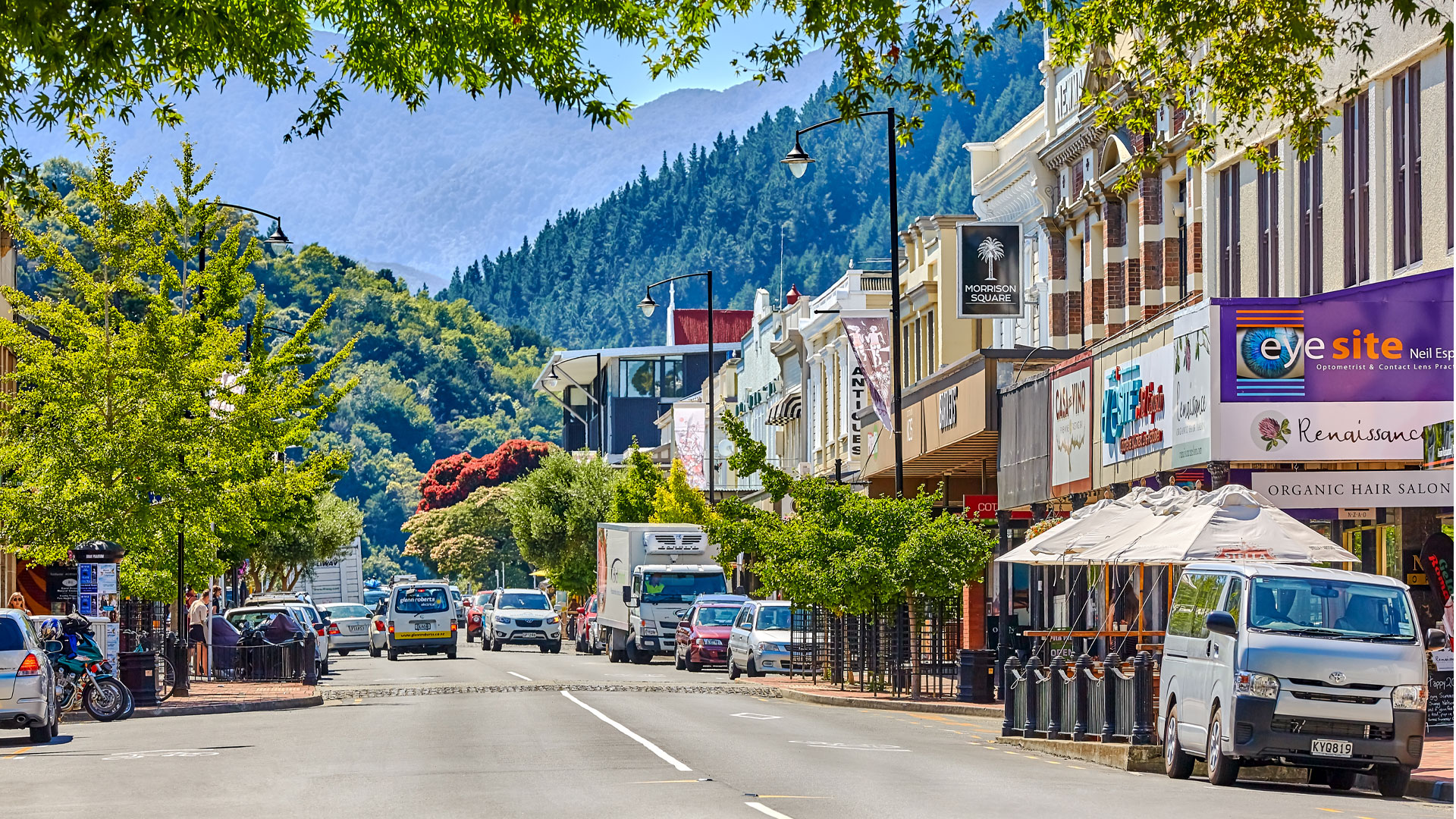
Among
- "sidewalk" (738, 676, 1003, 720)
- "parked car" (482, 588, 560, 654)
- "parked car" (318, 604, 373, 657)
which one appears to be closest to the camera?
"sidewalk" (738, 676, 1003, 720)

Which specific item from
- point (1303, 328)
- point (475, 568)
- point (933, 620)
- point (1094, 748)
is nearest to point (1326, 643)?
point (1094, 748)

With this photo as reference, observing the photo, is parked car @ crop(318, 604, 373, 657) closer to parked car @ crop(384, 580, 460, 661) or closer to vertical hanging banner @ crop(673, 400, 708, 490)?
parked car @ crop(384, 580, 460, 661)

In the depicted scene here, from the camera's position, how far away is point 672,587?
51094 mm

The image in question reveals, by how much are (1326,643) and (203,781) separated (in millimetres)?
9631

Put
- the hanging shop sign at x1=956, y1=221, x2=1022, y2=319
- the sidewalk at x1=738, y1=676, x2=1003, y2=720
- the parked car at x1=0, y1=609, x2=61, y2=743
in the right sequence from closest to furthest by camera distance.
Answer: the parked car at x1=0, y1=609, x2=61, y2=743 → the sidewalk at x1=738, y1=676, x2=1003, y2=720 → the hanging shop sign at x1=956, y1=221, x2=1022, y2=319

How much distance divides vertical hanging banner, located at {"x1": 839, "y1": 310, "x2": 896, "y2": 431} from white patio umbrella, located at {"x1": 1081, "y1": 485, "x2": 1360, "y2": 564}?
21122 millimetres

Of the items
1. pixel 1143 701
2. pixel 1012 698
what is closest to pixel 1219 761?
pixel 1143 701

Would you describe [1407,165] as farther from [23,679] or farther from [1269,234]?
[23,679]

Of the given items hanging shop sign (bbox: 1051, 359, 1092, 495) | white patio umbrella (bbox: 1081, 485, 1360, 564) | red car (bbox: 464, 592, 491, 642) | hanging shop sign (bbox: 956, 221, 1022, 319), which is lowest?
red car (bbox: 464, 592, 491, 642)

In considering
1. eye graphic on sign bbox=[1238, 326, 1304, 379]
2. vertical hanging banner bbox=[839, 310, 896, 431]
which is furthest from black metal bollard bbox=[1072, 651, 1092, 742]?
vertical hanging banner bbox=[839, 310, 896, 431]

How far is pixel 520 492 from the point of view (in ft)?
273

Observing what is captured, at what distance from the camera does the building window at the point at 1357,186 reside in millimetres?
27125

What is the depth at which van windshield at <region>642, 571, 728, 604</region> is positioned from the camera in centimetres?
5088

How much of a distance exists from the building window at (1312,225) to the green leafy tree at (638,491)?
41361 millimetres
